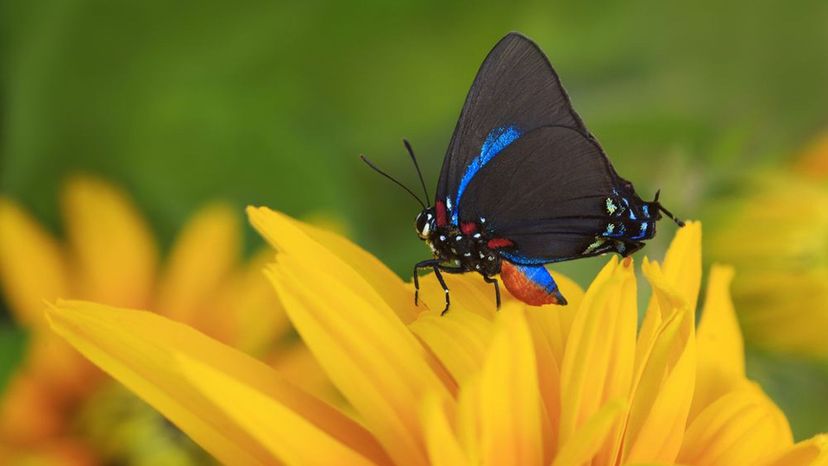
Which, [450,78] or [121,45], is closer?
[121,45]

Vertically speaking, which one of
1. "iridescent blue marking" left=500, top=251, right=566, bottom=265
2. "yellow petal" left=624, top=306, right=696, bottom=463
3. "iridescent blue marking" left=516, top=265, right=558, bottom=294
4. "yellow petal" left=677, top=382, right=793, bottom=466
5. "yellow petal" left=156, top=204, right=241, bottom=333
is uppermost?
"iridescent blue marking" left=500, top=251, right=566, bottom=265

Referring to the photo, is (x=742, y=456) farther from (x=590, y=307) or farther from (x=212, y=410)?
(x=212, y=410)

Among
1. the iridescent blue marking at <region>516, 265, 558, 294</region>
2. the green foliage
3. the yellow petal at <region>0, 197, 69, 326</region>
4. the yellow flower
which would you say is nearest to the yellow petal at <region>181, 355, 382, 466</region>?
the yellow flower

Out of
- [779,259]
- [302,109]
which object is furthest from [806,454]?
[302,109]

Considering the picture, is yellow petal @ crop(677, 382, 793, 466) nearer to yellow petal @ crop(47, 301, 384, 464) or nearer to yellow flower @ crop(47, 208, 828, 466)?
yellow flower @ crop(47, 208, 828, 466)

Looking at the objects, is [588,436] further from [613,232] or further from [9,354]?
[9,354]

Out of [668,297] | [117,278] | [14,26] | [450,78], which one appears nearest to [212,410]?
[668,297]

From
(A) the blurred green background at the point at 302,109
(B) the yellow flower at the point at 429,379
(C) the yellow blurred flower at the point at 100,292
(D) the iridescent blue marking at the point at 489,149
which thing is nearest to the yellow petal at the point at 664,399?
(B) the yellow flower at the point at 429,379
